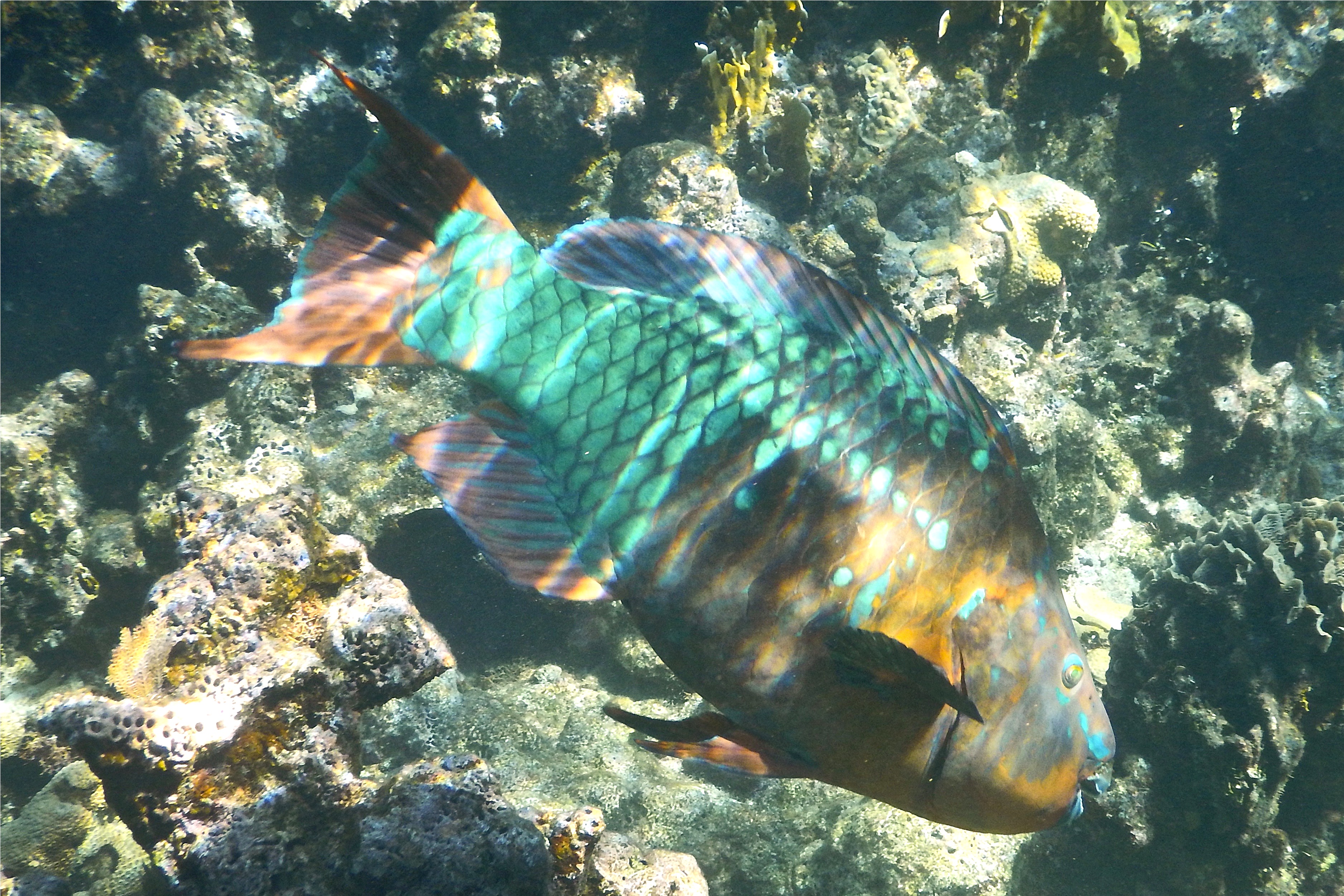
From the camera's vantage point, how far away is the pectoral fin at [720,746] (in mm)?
1503

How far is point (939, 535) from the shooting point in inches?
58.6

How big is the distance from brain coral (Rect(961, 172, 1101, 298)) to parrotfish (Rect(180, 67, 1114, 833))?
3848 mm

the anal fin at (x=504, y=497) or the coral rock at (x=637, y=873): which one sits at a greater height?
the anal fin at (x=504, y=497)

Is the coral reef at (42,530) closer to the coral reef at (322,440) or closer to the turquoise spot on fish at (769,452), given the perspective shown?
the coral reef at (322,440)

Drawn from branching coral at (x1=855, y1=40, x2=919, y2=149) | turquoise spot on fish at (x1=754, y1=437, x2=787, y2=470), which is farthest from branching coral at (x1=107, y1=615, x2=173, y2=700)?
branching coral at (x1=855, y1=40, x2=919, y2=149)

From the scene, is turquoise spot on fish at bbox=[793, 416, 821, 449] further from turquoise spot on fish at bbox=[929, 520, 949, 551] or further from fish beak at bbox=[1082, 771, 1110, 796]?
fish beak at bbox=[1082, 771, 1110, 796]

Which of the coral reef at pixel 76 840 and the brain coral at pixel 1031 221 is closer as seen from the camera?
the coral reef at pixel 76 840

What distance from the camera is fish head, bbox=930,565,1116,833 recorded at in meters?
1.40

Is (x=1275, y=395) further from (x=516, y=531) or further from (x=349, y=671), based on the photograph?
(x=349, y=671)

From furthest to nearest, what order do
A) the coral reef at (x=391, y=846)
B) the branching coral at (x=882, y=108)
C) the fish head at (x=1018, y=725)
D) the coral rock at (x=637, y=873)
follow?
the branching coral at (x=882, y=108) → the coral rock at (x=637, y=873) → the coral reef at (x=391, y=846) → the fish head at (x=1018, y=725)

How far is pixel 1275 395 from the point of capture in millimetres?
4918

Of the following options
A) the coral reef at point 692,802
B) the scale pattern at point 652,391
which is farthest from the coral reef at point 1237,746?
the scale pattern at point 652,391

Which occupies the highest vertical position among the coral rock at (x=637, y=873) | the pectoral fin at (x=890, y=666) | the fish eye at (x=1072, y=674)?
the fish eye at (x=1072, y=674)

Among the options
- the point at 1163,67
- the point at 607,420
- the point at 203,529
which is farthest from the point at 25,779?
the point at 1163,67
